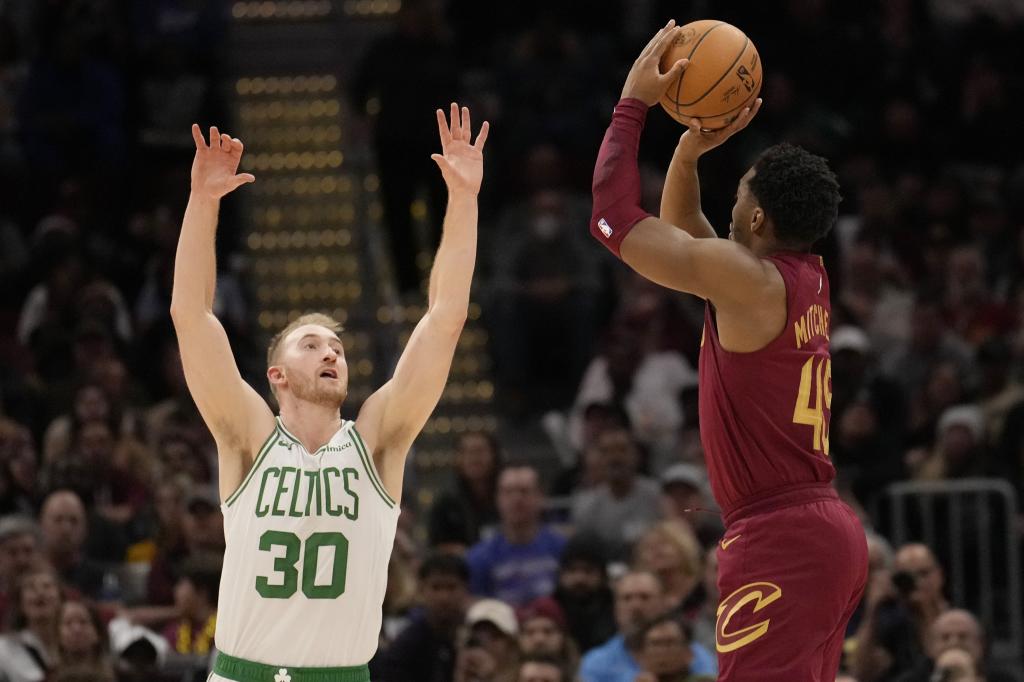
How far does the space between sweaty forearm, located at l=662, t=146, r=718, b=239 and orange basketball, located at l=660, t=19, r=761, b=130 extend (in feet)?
0.96

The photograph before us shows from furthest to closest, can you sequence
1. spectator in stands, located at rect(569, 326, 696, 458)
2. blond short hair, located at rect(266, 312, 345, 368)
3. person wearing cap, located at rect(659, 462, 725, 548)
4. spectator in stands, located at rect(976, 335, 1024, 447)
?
spectator in stands, located at rect(569, 326, 696, 458) → spectator in stands, located at rect(976, 335, 1024, 447) → person wearing cap, located at rect(659, 462, 725, 548) → blond short hair, located at rect(266, 312, 345, 368)

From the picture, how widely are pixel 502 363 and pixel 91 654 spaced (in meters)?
5.80

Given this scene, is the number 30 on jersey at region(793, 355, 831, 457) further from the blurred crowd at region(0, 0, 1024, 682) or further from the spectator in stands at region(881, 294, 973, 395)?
the spectator in stands at region(881, 294, 973, 395)

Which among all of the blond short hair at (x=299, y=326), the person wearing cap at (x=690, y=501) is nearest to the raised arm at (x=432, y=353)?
the blond short hair at (x=299, y=326)

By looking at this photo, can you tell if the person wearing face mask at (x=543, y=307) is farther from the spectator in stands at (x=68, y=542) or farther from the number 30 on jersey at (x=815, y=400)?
the number 30 on jersey at (x=815, y=400)

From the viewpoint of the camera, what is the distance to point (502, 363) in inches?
628

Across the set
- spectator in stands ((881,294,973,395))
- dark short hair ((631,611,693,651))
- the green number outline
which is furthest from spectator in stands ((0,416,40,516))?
spectator in stands ((881,294,973,395))

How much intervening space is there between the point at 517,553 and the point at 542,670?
206 centimetres

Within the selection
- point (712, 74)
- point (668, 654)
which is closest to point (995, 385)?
point (668, 654)

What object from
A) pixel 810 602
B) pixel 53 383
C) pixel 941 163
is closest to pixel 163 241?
pixel 53 383

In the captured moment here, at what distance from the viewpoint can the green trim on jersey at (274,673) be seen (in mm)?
6898

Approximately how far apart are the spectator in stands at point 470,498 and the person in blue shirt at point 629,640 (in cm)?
203

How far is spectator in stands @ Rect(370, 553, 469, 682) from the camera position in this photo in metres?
11.3

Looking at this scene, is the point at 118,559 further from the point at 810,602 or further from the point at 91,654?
the point at 810,602
